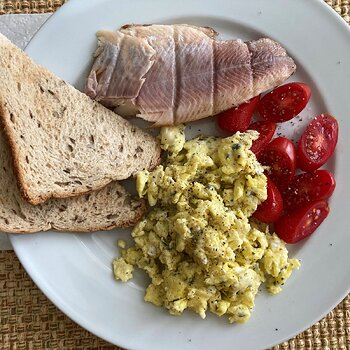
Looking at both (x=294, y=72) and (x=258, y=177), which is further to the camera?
(x=294, y=72)

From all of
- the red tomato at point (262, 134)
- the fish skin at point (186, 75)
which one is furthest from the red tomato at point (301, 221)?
the fish skin at point (186, 75)

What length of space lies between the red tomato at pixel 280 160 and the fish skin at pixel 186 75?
285 millimetres

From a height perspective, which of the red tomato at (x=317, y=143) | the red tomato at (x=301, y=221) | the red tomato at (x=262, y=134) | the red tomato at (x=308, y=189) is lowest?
the red tomato at (x=301, y=221)

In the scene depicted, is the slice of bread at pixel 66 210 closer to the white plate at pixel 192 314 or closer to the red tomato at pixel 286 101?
the white plate at pixel 192 314

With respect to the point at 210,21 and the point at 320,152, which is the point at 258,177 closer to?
the point at 320,152

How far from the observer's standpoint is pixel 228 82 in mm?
3416

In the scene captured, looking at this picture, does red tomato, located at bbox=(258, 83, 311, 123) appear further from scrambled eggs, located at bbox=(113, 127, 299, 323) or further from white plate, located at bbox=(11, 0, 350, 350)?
scrambled eggs, located at bbox=(113, 127, 299, 323)

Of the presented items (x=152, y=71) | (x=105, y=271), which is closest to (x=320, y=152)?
(x=152, y=71)

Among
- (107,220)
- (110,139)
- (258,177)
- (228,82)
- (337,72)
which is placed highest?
(337,72)

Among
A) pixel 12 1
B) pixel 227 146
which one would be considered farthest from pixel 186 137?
pixel 12 1

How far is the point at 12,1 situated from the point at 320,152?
6.11 feet

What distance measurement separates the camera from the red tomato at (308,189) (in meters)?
3.45

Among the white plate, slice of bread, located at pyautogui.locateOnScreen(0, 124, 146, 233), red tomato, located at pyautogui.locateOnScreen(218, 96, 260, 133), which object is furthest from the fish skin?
slice of bread, located at pyautogui.locateOnScreen(0, 124, 146, 233)

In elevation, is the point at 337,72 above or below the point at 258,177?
above
